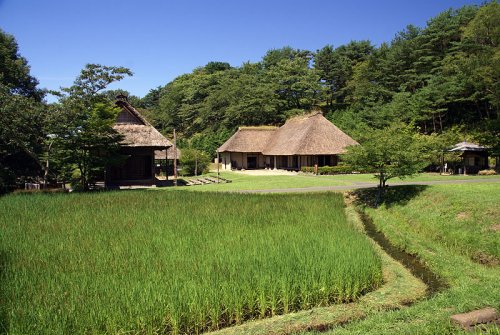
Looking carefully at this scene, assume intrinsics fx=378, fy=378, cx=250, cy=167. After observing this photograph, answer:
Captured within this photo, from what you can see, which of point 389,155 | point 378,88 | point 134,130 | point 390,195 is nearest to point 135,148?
point 134,130

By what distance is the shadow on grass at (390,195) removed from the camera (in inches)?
605

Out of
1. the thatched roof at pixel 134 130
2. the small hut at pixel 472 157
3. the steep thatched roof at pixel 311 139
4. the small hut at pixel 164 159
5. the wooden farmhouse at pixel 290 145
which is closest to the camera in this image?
the thatched roof at pixel 134 130

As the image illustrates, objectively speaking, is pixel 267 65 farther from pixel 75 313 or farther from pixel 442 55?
pixel 75 313

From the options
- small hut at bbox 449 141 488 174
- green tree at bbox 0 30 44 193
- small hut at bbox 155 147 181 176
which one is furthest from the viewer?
small hut at bbox 155 147 181 176

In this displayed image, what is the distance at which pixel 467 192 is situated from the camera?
13727 millimetres

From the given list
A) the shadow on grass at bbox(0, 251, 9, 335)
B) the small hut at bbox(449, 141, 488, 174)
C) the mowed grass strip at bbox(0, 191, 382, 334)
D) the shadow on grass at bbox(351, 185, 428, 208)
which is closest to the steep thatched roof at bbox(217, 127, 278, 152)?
the small hut at bbox(449, 141, 488, 174)

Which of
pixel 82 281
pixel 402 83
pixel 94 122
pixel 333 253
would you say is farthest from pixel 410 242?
pixel 402 83

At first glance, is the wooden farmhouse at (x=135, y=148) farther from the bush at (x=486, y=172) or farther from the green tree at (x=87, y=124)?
the bush at (x=486, y=172)

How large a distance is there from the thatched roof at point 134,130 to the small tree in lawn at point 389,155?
12.5 meters

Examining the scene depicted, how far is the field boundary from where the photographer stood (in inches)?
226

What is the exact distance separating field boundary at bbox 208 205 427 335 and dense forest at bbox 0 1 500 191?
1279 centimetres

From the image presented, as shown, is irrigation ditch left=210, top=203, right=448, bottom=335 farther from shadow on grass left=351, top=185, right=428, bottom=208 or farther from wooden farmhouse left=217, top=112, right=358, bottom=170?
wooden farmhouse left=217, top=112, right=358, bottom=170

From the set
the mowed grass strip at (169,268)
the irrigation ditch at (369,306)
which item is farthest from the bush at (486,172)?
the irrigation ditch at (369,306)

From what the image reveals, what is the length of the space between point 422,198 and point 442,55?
33382 millimetres
